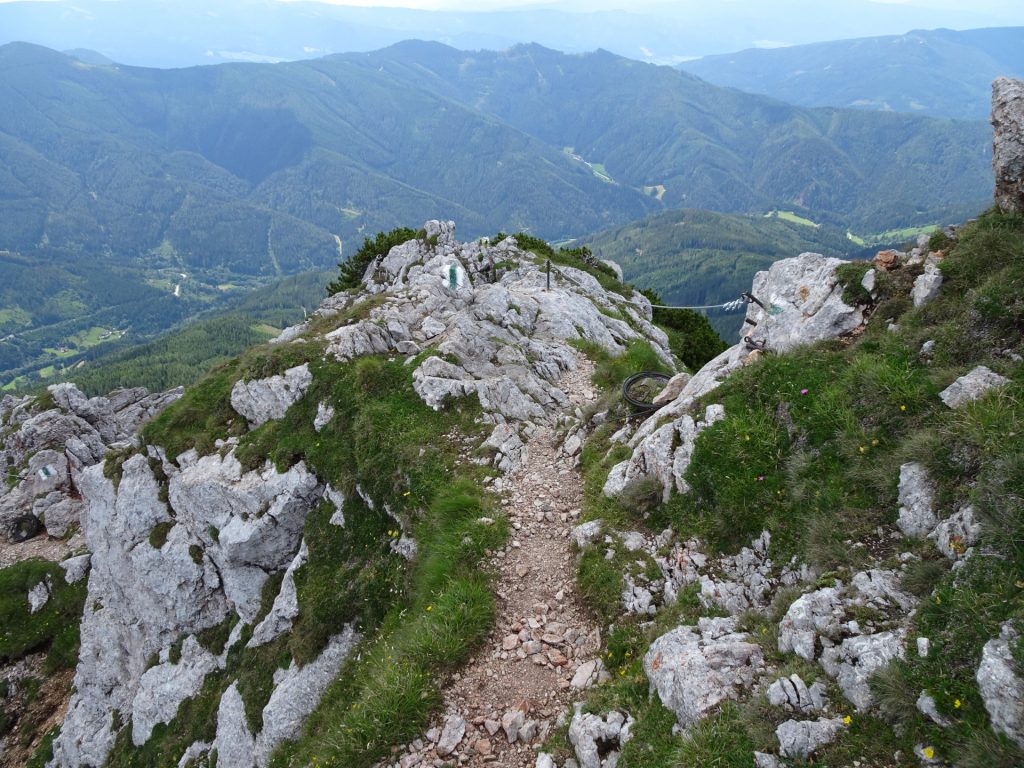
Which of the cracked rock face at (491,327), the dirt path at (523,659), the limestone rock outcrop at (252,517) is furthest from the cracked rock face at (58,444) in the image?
the dirt path at (523,659)

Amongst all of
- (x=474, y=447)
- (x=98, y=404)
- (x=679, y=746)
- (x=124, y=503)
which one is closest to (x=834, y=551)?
(x=679, y=746)

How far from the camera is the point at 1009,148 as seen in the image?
12.8 m

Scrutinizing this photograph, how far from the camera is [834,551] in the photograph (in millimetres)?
9648

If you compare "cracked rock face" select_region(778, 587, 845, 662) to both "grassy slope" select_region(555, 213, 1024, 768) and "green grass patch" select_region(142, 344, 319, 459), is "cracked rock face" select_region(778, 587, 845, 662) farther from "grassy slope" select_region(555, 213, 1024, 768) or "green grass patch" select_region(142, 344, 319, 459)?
"green grass patch" select_region(142, 344, 319, 459)

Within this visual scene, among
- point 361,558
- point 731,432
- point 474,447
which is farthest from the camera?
point 474,447

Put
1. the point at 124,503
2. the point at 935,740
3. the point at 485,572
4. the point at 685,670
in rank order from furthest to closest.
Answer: the point at 124,503 → the point at 485,572 → the point at 685,670 → the point at 935,740

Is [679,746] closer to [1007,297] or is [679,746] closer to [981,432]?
[981,432]

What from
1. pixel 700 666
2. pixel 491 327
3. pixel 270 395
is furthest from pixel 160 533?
pixel 700 666

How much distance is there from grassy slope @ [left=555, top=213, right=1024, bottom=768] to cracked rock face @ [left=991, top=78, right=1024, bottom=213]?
53 centimetres

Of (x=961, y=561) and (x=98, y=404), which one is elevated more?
(x=961, y=561)

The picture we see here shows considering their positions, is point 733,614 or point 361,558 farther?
point 361,558

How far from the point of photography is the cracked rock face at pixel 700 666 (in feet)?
27.9

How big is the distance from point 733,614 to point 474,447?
34.2 feet

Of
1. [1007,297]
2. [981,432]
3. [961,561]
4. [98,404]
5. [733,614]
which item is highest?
[1007,297]
